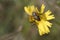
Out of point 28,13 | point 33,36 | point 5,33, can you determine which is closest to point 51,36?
point 33,36

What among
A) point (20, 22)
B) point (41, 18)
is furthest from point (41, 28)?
point (20, 22)

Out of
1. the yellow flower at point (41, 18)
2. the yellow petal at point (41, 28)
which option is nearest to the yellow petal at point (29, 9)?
the yellow flower at point (41, 18)

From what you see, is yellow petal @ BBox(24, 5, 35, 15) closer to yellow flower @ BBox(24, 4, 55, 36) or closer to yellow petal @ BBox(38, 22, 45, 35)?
yellow flower @ BBox(24, 4, 55, 36)

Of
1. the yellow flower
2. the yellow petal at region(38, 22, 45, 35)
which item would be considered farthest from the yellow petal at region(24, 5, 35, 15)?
the yellow petal at region(38, 22, 45, 35)

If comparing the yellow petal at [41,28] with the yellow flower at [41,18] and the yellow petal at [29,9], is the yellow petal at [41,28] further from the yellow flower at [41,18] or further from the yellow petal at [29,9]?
the yellow petal at [29,9]

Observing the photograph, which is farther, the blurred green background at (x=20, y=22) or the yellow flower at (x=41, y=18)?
the blurred green background at (x=20, y=22)

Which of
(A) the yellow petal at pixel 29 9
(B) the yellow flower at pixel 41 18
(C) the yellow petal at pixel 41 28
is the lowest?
(C) the yellow petal at pixel 41 28

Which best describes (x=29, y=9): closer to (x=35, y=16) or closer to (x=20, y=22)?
(x=35, y=16)
